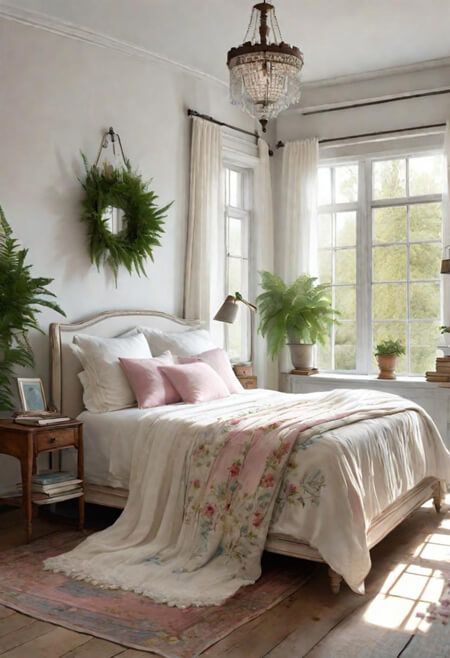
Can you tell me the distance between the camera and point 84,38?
4.86 metres

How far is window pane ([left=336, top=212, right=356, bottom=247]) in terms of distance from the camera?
21.0 ft

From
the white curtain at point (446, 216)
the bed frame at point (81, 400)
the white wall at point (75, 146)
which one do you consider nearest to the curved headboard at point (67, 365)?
the bed frame at point (81, 400)

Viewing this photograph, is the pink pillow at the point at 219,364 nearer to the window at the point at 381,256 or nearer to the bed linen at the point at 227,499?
the bed linen at the point at 227,499

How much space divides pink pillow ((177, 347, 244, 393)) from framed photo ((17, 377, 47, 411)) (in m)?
1.03

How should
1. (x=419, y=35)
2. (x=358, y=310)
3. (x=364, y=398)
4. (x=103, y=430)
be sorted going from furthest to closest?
(x=358, y=310), (x=419, y=35), (x=364, y=398), (x=103, y=430)

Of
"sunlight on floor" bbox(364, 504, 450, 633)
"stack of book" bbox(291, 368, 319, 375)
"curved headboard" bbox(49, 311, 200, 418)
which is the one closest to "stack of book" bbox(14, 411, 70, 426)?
"curved headboard" bbox(49, 311, 200, 418)

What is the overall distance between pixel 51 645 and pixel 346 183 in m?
4.86

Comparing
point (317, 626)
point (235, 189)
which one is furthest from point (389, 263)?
point (317, 626)

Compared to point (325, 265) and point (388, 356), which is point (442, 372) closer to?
point (388, 356)

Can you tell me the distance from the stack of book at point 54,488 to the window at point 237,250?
2537 millimetres

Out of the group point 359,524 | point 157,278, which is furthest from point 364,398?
point 157,278

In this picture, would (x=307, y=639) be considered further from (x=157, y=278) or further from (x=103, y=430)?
(x=157, y=278)

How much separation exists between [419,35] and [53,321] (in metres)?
3.28

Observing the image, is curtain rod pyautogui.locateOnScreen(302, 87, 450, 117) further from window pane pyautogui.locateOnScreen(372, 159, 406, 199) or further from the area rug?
the area rug
